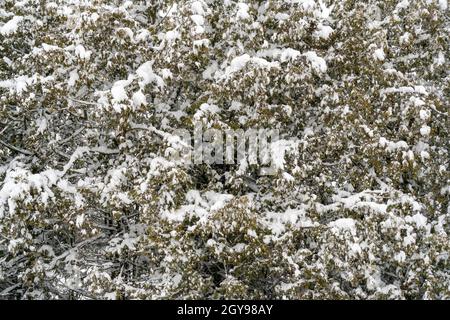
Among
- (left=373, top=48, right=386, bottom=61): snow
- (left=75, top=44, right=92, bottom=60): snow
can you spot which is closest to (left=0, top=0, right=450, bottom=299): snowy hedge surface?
(left=75, top=44, right=92, bottom=60): snow

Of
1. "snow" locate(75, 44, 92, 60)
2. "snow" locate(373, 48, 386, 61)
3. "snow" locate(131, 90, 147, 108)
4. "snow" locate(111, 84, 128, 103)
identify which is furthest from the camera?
"snow" locate(373, 48, 386, 61)

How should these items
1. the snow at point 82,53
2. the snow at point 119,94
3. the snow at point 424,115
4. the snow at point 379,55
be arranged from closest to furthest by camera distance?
1. the snow at point 119,94
2. the snow at point 82,53
3. the snow at point 424,115
4. the snow at point 379,55

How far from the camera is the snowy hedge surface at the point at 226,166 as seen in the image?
326 inches

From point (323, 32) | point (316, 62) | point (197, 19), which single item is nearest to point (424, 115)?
point (316, 62)

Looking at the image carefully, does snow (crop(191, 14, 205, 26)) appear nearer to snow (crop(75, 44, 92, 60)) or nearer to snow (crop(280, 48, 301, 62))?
snow (crop(280, 48, 301, 62))

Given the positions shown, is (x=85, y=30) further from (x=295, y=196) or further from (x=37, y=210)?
(x=295, y=196)

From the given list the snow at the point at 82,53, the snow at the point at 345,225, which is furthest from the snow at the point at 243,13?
the snow at the point at 345,225

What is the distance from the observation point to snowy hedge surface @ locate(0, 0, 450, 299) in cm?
828

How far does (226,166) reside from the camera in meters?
9.44

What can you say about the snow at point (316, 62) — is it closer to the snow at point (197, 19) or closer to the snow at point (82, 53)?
the snow at point (197, 19)

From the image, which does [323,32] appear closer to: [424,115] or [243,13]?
[243,13]

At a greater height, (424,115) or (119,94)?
(119,94)

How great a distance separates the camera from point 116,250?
884cm
